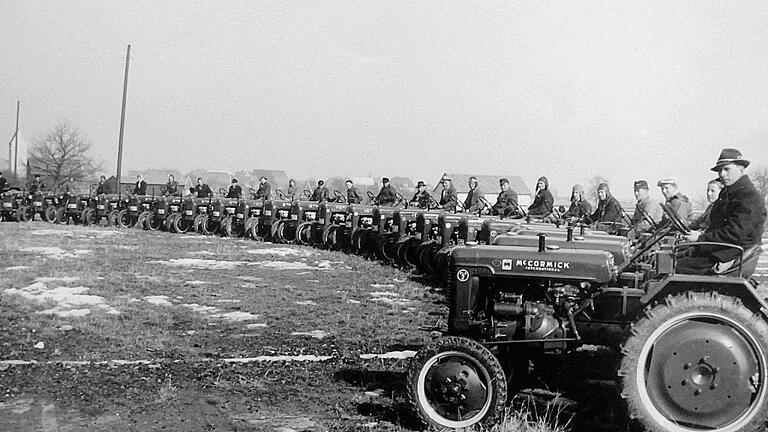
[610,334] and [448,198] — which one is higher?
[448,198]

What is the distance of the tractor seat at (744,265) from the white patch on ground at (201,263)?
10057mm

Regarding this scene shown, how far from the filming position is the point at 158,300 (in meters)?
10.0

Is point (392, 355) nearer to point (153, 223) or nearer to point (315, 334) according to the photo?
point (315, 334)

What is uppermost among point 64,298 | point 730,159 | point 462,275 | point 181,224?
point 730,159

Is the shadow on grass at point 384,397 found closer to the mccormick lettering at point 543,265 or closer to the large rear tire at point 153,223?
the mccormick lettering at point 543,265

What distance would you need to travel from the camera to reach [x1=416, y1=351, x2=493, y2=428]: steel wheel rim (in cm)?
459

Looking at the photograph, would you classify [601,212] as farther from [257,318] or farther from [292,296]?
[257,318]

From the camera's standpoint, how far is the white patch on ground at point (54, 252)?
1478 centimetres

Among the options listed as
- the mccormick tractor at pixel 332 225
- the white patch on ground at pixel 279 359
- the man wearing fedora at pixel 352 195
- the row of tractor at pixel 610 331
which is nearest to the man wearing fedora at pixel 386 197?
the mccormick tractor at pixel 332 225

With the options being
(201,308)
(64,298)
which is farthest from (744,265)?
(64,298)

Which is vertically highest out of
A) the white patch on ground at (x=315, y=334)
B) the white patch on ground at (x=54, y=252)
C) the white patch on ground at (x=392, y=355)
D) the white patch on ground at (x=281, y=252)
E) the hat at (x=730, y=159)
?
the hat at (x=730, y=159)

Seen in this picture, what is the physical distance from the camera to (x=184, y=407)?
17.1ft

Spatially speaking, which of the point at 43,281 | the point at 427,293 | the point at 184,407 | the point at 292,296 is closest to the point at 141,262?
the point at 43,281

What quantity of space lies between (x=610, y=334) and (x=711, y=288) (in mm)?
745
